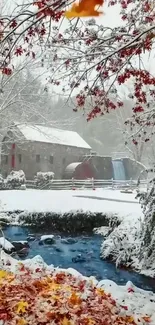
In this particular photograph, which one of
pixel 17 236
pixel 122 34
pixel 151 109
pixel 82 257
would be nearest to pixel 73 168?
pixel 17 236

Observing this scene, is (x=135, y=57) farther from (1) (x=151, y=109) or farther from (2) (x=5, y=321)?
(2) (x=5, y=321)

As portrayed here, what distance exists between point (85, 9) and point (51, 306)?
4354 millimetres

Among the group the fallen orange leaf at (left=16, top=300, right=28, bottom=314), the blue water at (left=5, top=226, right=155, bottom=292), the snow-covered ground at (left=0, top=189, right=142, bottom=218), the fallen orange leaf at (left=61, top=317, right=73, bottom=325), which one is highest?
the fallen orange leaf at (left=16, top=300, right=28, bottom=314)

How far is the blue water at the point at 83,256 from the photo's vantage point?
31.1ft

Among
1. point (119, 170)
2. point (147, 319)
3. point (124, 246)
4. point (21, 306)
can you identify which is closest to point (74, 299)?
point (21, 306)

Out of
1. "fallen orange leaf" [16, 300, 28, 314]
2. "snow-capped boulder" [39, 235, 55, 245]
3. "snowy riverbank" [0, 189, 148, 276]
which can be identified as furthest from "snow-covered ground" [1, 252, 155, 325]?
"snow-capped boulder" [39, 235, 55, 245]

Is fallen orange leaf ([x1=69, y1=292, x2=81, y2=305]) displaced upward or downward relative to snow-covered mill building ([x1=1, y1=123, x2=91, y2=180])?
downward

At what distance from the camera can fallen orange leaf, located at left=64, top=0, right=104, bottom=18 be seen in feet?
2.45

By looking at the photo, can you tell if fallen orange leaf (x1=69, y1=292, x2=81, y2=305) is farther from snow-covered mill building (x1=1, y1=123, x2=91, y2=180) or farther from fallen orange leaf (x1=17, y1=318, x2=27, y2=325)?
snow-covered mill building (x1=1, y1=123, x2=91, y2=180)

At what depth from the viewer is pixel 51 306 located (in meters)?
4.50

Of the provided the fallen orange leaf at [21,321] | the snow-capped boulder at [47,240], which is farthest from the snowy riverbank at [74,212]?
the fallen orange leaf at [21,321]

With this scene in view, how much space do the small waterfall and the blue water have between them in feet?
76.9

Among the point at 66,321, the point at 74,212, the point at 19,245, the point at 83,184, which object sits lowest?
the point at 19,245

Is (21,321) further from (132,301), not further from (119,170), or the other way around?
(119,170)
